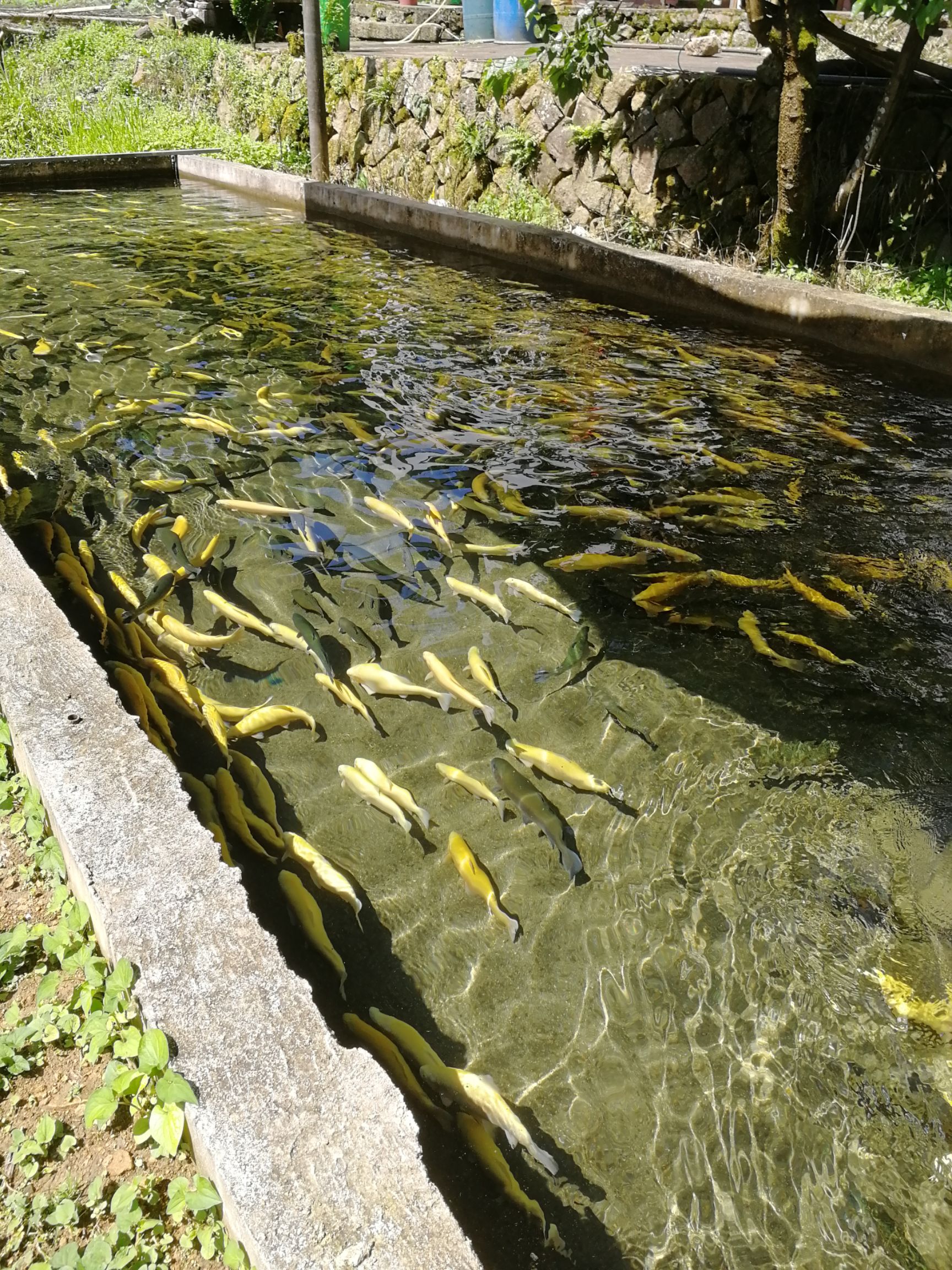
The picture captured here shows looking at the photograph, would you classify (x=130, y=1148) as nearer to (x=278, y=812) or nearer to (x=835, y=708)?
(x=278, y=812)

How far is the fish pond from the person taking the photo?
210 centimetres

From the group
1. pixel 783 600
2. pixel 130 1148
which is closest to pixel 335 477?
pixel 783 600

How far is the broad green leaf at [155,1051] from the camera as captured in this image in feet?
5.82

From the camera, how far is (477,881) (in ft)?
8.77

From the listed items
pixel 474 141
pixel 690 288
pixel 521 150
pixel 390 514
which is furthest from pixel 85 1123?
pixel 474 141

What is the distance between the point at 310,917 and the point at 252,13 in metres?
21.5

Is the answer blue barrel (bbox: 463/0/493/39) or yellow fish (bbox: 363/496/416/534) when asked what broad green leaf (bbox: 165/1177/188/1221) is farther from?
blue barrel (bbox: 463/0/493/39)

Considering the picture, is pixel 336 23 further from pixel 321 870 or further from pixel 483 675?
pixel 321 870

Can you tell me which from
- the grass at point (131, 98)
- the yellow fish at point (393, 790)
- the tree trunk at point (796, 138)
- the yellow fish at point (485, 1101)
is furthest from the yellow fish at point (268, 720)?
the grass at point (131, 98)

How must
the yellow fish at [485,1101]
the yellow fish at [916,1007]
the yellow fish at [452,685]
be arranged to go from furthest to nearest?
the yellow fish at [452,685] < the yellow fish at [916,1007] < the yellow fish at [485,1101]

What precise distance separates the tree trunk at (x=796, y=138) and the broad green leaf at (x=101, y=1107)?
8.64 metres

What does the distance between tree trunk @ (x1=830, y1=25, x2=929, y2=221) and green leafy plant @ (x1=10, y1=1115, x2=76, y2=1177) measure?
909cm

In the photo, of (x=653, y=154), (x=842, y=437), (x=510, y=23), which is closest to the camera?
(x=842, y=437)

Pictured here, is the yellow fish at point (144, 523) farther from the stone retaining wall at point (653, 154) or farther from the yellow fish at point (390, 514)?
the stone retaining wall at point (653, 154)
